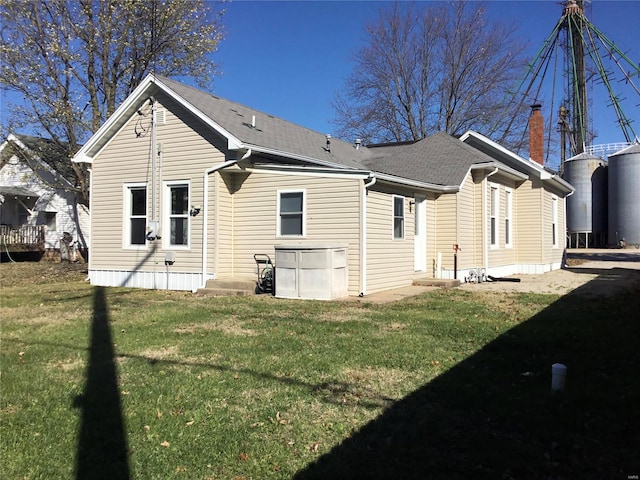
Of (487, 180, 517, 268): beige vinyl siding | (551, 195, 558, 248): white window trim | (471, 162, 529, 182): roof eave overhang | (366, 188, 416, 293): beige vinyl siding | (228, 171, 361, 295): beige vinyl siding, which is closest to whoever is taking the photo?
(228, 171, 361, 295): beige vinyl siding

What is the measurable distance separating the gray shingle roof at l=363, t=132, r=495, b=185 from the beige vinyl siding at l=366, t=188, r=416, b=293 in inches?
69.8

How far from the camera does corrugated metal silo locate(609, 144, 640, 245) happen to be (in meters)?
36.5

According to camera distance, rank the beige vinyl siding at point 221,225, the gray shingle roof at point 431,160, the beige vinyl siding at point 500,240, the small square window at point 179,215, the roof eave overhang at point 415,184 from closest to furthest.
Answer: the roof eave overhang at point 415,184, the beige vinyl siding at point 221,225, the small square window at point 179,215, the gray shingle roof at point 431,160, the beige vinyl siding at point 500,240

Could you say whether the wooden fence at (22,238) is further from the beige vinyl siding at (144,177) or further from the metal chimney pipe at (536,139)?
the metal chimney pipe at (536,139)

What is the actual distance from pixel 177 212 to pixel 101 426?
9.45 metres

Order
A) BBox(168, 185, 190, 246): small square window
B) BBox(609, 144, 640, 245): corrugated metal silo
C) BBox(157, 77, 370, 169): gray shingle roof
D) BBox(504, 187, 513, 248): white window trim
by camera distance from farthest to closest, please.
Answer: BBox(609, 144, 640, 245): corrugated metal silo, BBox(504, 187, 513, 248): white window trim, BBox(168, 185, 190, 246): small square window, BBox(157, 77, 370, 169): gray shingle roof

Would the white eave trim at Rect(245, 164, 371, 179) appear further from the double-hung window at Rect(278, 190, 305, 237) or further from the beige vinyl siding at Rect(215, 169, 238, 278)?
the beige vinyl siding at Rect(215, 169, 238, 278)

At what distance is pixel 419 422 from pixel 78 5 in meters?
20.7

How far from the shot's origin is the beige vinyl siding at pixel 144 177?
1214cm

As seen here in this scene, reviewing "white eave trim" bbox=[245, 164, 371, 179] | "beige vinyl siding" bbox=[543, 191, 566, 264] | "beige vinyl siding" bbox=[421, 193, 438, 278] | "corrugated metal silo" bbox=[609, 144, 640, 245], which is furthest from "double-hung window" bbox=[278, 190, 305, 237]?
"corrugated metal silo" bbox=[609, 144, 640, 245]

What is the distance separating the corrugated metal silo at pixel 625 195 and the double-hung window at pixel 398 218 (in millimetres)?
32140

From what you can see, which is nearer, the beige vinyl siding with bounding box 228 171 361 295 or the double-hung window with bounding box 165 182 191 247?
the beige vinyl siding with bounding box 228 171 361 295

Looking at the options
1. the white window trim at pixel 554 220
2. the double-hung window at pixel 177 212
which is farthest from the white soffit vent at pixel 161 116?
the white window trim at pixel 554 220

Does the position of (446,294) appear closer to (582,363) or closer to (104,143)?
(582,363)
